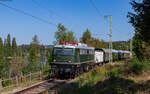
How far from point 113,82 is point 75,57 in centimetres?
708

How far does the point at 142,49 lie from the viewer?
18.7 meters

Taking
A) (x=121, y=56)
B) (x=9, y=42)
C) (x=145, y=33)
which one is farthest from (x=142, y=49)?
(x=9, y=42)

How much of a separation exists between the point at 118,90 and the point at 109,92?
24.0 inches

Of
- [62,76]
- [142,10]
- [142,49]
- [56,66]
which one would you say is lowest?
[62,76]

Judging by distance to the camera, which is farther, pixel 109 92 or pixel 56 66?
pixel 56 66

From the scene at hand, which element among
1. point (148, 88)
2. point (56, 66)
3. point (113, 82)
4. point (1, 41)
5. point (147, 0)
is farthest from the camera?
point (1, 41)

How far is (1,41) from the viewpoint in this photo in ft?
400

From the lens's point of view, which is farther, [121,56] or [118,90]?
[121,56]

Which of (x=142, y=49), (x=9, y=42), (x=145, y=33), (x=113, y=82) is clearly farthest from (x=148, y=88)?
(x=9, y=42)

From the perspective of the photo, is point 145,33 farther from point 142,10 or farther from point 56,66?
point 56,66

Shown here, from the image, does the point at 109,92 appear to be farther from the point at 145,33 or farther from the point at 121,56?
the point at 121,56

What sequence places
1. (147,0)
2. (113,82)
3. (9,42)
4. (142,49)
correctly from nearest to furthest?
(147,0) → (113,82) → (142,49) → (9,42)

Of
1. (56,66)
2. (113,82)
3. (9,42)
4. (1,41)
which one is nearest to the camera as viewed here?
(113,82)

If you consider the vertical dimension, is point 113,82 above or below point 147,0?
below
